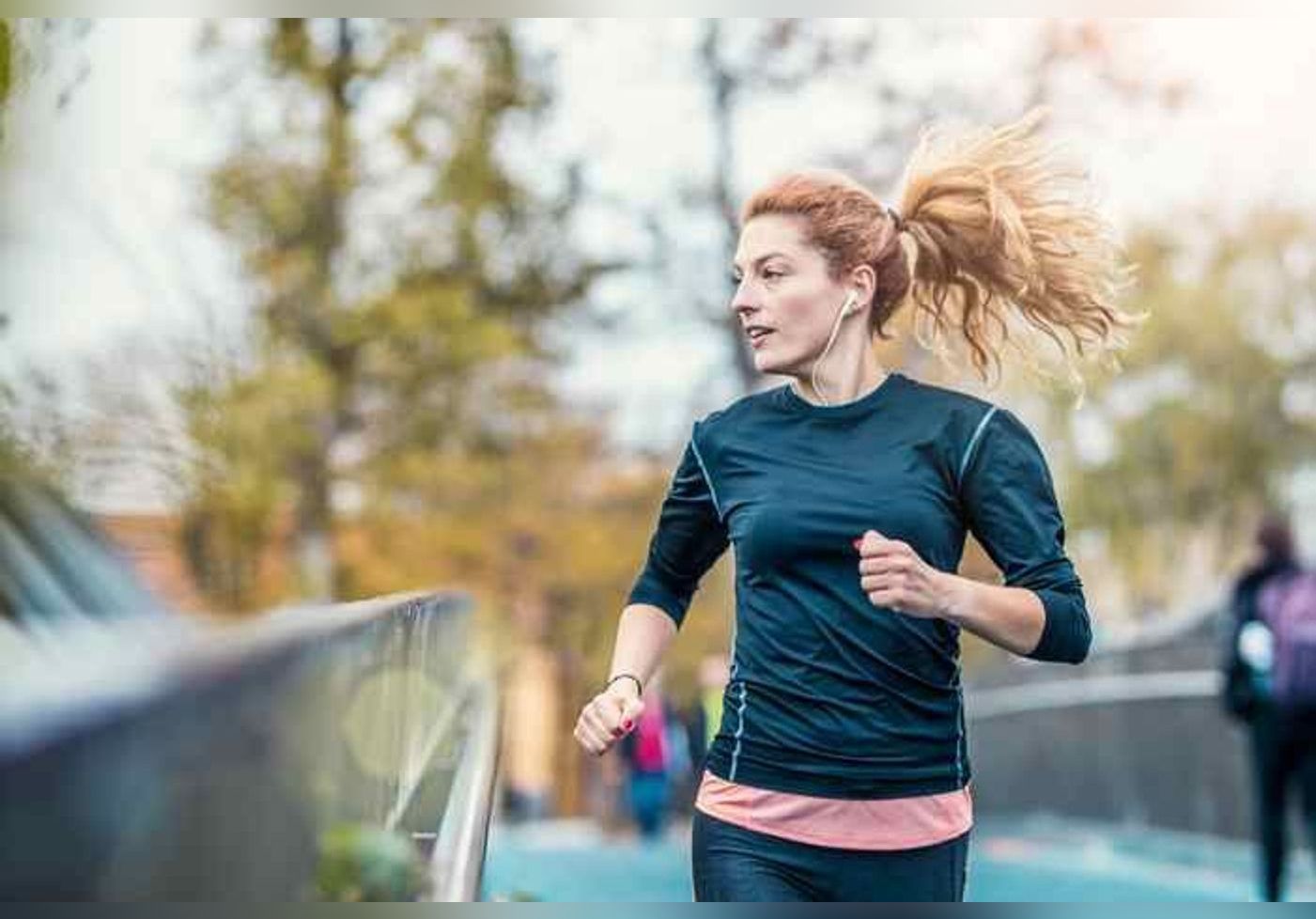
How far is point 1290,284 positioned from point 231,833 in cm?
3493

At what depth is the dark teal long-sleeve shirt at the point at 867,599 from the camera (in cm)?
343

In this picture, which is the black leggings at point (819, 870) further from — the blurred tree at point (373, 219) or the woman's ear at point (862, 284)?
the blurred tree at point (373, 219)

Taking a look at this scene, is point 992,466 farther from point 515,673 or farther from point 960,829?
point 515,673

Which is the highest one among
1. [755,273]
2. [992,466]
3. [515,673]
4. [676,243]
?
[676,243]

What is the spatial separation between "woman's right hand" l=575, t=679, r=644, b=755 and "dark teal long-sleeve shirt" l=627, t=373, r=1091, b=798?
0.16 m

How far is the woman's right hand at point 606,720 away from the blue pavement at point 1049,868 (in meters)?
7.54

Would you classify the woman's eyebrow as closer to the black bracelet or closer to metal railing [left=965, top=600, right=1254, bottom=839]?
the black bracelet

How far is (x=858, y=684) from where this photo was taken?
3447 millimetres

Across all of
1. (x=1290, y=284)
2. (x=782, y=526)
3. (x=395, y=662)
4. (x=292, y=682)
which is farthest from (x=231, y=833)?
(x=1290, y=284)

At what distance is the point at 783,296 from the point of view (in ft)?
11.9

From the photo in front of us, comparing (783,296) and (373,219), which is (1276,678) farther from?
(373,219)

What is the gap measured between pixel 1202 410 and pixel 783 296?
34.6m

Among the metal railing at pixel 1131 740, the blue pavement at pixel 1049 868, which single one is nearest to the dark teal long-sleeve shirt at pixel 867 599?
the blue pavement at pixel 1049 868

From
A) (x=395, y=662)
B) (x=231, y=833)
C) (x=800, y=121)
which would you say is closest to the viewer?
(x=231, y=833)
